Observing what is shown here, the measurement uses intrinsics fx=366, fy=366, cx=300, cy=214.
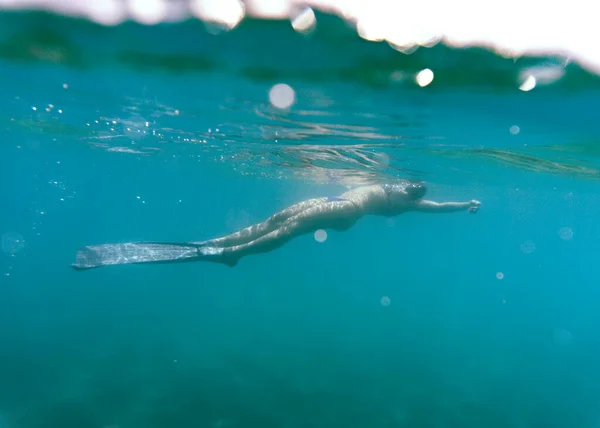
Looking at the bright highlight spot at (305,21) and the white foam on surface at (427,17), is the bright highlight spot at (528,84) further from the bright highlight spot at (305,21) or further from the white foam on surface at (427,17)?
the bright highlight spot at (305,21)

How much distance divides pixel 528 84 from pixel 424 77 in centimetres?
262

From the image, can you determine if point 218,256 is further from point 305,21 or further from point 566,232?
point 566,232

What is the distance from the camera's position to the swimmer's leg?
12469 mm

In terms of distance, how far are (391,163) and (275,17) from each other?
15.4 metres

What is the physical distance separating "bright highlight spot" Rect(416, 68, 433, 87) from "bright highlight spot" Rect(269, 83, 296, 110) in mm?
3711

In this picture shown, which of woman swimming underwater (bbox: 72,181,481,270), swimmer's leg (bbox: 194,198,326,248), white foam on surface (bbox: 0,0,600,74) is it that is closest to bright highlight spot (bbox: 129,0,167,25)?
white foam on surface (bbox: 0,0,600,74)

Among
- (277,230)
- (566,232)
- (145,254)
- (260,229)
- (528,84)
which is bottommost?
(566,232)

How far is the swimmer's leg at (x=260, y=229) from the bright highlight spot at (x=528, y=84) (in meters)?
6.43

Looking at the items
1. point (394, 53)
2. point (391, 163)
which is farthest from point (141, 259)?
point (391, 163)

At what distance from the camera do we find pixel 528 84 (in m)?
9.30

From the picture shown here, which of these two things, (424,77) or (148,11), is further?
(424,77)

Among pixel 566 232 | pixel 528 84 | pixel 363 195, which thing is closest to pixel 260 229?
pixel 363 195

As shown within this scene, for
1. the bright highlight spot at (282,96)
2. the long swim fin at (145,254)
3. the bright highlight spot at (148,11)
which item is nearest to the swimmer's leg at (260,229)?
the long swim fin at (145,254)

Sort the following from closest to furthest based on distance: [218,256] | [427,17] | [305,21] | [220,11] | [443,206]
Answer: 1. [427,17]
2. [220,11]
3. [305,21]
4. [218,256]
5. [443,206]
